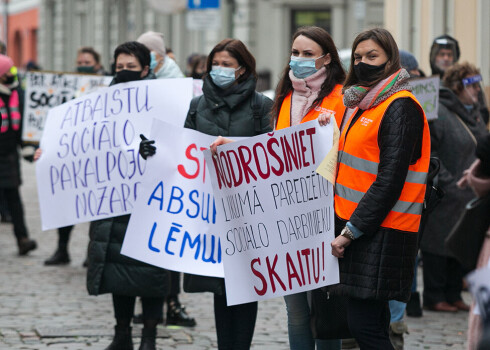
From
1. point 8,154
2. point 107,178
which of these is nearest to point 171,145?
point 107,178

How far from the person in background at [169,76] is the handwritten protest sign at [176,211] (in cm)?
153

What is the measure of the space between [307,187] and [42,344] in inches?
99.0

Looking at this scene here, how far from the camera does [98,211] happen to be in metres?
6.94

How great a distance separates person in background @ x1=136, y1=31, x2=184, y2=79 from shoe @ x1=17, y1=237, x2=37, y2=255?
3.74m

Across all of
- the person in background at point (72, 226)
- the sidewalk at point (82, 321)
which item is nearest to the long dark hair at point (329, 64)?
the sidewalk at point (82, 321)

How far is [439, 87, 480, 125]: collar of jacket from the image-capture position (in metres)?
8.73

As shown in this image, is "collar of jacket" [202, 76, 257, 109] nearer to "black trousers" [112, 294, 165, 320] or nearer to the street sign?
"black trousers" [112, 294, 165, 320]

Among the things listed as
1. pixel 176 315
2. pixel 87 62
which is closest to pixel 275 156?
pixel 176 315

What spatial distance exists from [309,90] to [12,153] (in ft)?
21.4

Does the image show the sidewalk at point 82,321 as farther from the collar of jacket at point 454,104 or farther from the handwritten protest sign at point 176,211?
the collar of jacket at point 454,104

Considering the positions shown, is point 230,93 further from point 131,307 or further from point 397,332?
point 397,332

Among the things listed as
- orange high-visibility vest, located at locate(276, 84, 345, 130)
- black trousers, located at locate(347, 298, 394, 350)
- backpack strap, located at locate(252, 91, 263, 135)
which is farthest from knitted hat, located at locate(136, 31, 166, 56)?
black trousers, located at locate(347, 298, 394, 350)

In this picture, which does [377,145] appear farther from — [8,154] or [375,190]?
[8,154]

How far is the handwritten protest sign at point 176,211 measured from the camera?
6.24 meters
